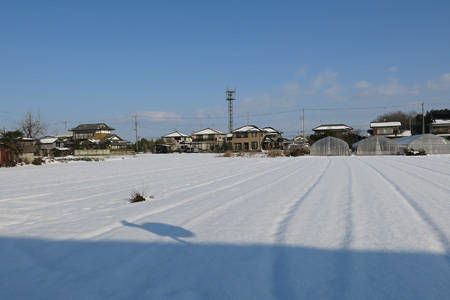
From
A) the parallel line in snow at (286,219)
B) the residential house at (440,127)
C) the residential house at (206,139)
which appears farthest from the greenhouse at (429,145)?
the residential house at (206,139)

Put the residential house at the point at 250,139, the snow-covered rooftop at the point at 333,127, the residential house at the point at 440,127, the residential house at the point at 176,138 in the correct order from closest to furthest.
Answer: the residential house at the point at 440,127 → the residential house at the point at 250,139 → the snow-covered rooftop at the point at 333,127 → the residential house at the point at 176,138

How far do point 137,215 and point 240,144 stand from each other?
53.3m

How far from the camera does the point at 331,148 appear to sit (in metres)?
31.9

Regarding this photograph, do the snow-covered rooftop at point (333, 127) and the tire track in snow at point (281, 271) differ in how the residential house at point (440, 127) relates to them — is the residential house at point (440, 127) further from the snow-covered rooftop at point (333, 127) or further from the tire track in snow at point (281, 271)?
the tire track in snow at point (281, 271)

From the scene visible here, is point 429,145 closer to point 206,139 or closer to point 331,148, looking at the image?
point 331,148

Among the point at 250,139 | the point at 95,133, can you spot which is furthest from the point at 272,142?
the point at 95,133

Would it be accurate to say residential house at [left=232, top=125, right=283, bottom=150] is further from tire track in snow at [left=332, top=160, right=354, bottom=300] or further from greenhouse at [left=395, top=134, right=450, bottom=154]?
tire track in snow at [left=332, top=160, right=354, bottom=300]

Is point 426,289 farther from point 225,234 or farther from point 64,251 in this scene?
point 64,251

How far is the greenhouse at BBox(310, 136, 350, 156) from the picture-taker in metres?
31.7

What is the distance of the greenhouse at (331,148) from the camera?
3169cm

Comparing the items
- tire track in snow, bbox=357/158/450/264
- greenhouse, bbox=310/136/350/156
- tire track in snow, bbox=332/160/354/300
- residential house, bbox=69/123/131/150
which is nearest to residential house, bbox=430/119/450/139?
greenhouse, bbox=310/136/350/156

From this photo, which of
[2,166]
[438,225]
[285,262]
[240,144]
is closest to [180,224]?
[285,262]

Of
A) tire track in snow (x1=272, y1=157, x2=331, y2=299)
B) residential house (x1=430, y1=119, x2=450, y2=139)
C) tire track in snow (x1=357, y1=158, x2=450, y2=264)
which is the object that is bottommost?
tire track in snow (x1=272, y1=157, x2=331, y2=299)

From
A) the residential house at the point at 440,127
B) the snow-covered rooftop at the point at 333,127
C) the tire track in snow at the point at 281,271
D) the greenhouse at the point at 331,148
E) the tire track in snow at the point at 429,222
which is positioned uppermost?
the snow-covered rooftop at the point at 333,127
